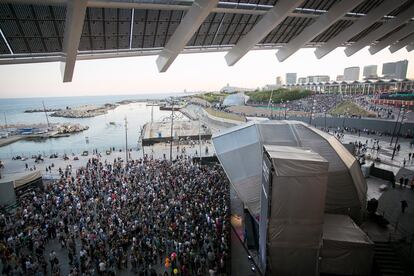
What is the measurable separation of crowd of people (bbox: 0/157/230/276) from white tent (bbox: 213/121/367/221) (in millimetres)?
1879

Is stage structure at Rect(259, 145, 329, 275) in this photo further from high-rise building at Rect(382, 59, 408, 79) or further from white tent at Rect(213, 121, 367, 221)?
high-rise building at Rect(382, 59, 408, 79)

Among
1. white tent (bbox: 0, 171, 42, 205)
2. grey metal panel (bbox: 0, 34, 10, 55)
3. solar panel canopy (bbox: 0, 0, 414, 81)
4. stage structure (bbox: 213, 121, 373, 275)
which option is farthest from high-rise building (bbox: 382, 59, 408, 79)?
grey metal panel (bbox: 0, 34, 10, 55)

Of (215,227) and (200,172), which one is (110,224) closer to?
(215,227)

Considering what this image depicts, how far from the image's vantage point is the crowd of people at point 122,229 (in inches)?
363

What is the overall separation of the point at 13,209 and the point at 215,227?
11816 mm

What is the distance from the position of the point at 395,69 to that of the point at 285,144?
643 feet

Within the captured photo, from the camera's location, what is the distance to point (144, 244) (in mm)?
10047

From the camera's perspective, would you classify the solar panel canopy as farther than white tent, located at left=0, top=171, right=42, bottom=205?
No

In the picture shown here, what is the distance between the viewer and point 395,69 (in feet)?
542

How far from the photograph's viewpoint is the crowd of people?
9227 millimetres

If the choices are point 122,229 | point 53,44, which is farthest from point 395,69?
point 53,44

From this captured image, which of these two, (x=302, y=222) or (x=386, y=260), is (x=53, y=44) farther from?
(x=386, y=260)

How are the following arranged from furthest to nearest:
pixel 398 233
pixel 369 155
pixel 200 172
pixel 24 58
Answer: pixel 369 155
pixel 200 172
pixel 24 58
pixel 398 233

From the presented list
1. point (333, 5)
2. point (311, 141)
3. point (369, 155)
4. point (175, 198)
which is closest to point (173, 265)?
point (175, 198)
